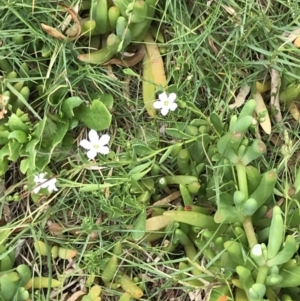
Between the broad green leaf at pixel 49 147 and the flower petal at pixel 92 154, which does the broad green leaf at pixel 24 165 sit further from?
the flower petal at pixel 92 154

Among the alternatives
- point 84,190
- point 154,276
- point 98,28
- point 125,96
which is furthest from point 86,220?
point 98,28

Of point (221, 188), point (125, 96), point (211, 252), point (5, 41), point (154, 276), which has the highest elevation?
point (5, 41)

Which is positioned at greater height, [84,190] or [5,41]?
[5,41]

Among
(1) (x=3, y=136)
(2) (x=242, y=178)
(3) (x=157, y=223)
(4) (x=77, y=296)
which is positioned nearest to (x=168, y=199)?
(3) (x=157, y=223)

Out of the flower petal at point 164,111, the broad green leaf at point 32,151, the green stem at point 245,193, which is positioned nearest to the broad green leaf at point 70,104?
the broad green leaf at point 32,151

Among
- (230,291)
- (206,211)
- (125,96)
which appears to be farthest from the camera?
(125,96)

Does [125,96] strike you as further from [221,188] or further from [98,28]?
[221,188]

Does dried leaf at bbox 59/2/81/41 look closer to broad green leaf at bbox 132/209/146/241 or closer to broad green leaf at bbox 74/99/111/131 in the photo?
broad green leaf at bbox 74/99/111/131
